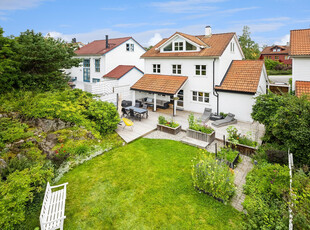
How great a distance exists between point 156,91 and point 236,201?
1284 cm

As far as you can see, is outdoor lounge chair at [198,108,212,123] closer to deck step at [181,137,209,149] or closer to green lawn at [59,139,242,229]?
deck step at [181,137,209,149]

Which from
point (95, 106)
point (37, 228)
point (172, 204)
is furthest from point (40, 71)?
point (172, 204)

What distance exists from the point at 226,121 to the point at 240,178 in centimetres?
779

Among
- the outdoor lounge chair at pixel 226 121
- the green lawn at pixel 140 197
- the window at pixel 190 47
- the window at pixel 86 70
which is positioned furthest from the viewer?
the window at pixel 86 70

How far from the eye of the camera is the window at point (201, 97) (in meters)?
17.9

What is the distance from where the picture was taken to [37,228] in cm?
554

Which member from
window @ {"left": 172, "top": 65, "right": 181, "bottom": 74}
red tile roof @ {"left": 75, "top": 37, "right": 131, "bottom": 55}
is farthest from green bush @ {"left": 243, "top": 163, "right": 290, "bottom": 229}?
red tile roof @ {"left": 75, "top": 37, "right": 131, "bottom": 55}

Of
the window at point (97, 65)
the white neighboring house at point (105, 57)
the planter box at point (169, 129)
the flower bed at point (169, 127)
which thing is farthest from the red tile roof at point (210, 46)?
the window at point (97, 65)

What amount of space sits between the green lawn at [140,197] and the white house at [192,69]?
359 inches

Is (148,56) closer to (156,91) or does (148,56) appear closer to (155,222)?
(156,91)

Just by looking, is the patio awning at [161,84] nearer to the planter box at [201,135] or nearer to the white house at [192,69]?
the white house at [192,69]

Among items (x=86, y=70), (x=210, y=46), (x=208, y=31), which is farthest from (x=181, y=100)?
(x=86, y=70)

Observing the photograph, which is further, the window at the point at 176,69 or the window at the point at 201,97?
the window at the point at 176,69

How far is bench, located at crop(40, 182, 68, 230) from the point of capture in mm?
5091
